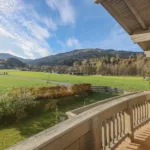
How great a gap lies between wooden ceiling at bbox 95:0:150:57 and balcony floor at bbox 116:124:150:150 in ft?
7.09

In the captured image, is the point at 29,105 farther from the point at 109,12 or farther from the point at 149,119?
the point at 109,12

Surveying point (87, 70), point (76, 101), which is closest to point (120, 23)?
point (76, 101)

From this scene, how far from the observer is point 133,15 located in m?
4.05

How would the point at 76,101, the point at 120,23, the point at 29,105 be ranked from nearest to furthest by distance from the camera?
the point at 120,23 < the point at 29,105 < the point at 76,101

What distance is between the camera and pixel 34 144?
1624 mm

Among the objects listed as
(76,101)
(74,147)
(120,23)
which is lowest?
(76,101)

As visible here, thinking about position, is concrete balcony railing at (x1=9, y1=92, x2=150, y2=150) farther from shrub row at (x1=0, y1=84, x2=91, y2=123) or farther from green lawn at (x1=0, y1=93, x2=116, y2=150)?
shrub row at (x1=0, y1=84, x2=91, y2=123)

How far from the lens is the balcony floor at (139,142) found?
4.15 metres

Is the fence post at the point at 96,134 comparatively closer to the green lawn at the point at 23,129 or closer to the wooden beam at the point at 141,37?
the wooden beam at the point at 141,37

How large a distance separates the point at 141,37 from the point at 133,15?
1.76 ft

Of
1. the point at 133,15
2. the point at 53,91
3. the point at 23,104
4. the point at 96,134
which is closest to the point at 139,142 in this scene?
the point at 96,134

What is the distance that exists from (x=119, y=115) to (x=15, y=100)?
45.7 feet

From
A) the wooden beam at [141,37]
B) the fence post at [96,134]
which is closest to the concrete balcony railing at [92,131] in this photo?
the fence post at [96,134]

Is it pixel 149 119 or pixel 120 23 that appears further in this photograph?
pixel 149 119
